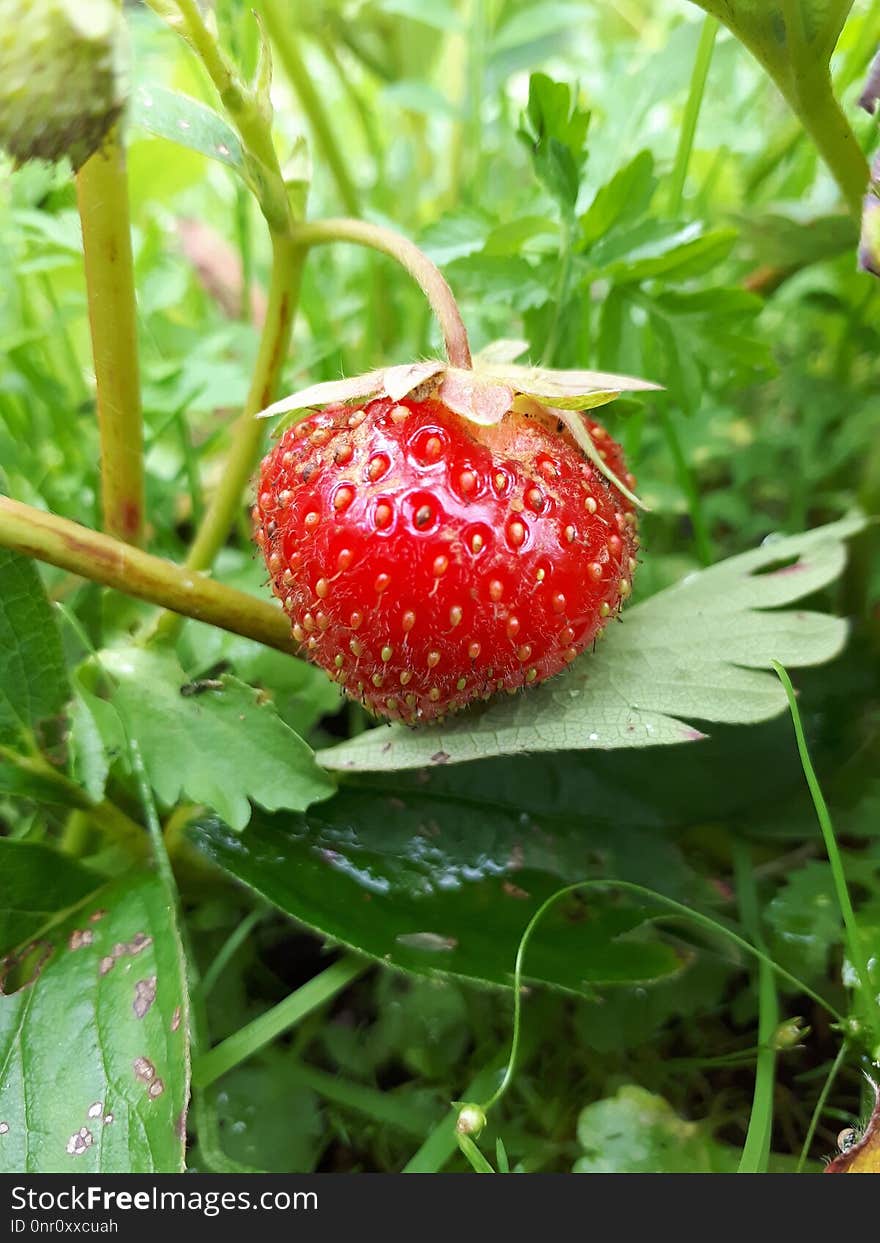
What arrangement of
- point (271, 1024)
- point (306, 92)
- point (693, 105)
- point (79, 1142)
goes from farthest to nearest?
point (306, 92), point (693, 105), point (271, 1024), point (79, 1142)

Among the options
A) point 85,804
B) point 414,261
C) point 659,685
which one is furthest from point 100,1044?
point 414,261

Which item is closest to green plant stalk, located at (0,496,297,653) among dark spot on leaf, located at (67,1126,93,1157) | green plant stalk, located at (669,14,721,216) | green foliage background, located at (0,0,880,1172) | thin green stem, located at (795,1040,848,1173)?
green foliage background, located at (0,0,880,1172)

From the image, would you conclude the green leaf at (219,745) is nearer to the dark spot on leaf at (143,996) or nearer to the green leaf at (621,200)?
the dark spot on leaf at (143,996)

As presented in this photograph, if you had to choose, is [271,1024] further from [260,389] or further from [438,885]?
[260,389]

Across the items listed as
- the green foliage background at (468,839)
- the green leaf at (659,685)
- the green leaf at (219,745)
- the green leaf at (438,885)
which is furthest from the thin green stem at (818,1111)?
the green leaf at (219,745)

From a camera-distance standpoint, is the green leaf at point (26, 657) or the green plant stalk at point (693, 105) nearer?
the green leaf at point (26, 657)

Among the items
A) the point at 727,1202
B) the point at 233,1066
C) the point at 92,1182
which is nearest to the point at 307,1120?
the point at 233,1066

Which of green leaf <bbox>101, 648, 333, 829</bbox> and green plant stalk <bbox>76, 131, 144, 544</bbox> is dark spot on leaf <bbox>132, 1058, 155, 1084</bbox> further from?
green plant stalk <bbox>76, 131, 144, 544</bbox>
